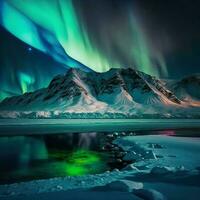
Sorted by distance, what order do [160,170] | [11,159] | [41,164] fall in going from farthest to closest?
[11,159] → [41,164] → [160,170]

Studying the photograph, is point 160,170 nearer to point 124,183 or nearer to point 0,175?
point 124,183

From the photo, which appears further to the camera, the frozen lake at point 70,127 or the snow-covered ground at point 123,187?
the frozen lake at point 70,127

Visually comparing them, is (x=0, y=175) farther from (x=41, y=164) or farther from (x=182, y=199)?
(x=182, y=199)

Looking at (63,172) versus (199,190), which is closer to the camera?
(199,190)

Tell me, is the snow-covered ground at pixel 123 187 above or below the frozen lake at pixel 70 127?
below

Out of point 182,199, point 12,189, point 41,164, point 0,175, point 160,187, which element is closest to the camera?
point 182,199

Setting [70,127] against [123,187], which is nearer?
[123,187]

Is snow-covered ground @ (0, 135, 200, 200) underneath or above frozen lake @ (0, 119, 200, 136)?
underneath

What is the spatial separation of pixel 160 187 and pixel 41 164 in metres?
13.3

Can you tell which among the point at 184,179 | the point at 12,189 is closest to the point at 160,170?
the point at 184,179

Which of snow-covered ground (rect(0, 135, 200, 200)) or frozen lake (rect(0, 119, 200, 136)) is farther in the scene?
frozen lake (rect(0, 119, 200, 136))

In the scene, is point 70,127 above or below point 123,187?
above

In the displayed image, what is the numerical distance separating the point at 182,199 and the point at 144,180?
3.93 m

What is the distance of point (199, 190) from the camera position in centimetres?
1253
